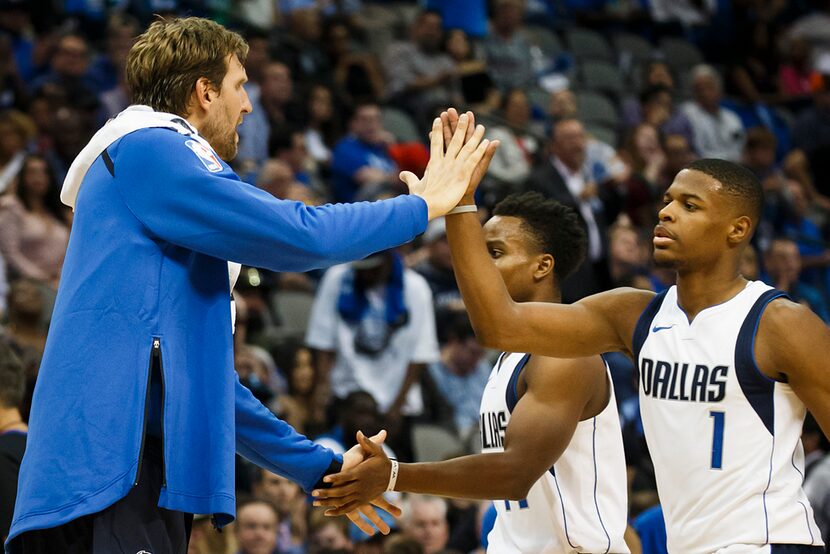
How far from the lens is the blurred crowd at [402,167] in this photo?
7.94 m

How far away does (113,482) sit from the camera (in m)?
3.35

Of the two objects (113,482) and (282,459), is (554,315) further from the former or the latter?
(113,482)

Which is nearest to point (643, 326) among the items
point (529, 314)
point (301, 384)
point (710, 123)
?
point (529, 314)

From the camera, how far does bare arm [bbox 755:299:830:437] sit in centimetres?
400

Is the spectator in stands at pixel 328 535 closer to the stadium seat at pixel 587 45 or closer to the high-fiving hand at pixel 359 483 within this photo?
the high-fiving hand at pixel 359 483

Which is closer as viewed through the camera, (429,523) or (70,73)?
(429,523)

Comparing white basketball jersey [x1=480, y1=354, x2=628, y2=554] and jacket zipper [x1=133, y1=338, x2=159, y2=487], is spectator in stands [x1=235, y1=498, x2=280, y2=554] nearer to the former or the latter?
white basketball jersey [x1=480, y1=354, x2=628, y2=554]

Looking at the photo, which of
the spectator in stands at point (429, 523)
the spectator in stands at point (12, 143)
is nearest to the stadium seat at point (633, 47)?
the spectator in stands at point (12, 143)

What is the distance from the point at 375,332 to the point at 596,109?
6122 millimetres

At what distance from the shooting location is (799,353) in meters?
4.00

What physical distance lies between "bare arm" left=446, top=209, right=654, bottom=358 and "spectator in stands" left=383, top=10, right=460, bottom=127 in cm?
785

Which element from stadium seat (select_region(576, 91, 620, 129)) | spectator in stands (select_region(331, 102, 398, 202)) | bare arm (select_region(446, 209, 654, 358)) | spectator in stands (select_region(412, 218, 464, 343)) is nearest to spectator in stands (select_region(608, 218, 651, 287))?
spectator in stands (select_region(412, 218, 464, 343))

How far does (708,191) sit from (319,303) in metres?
5.03

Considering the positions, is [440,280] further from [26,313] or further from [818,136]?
[818,136]
